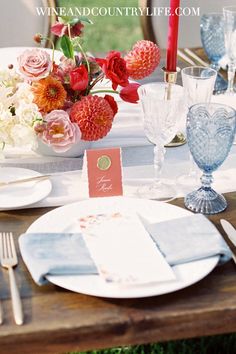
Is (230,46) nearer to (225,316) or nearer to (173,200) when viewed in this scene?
(173,200)

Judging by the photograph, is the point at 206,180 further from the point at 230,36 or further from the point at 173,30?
the point at 230,36

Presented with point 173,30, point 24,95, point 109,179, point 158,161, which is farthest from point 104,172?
point 173,30

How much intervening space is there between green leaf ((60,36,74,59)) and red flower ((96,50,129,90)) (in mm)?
63

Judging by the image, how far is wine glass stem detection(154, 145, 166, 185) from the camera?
4.28 feet

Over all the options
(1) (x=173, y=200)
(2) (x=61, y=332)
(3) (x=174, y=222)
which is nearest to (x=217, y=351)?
(1) (x=173, y=200)

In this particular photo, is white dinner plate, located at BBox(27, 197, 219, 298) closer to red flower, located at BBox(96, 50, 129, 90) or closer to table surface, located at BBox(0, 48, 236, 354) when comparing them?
table surface, located at BBox(0, 48, 236, 354)

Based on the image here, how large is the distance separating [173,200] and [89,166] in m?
0.17

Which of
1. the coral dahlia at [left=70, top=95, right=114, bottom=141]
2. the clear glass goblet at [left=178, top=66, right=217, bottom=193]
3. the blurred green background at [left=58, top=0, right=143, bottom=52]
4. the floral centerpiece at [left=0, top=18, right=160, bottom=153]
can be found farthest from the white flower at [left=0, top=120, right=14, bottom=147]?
the blurred green background at [left=58, top=0, right=143, bottom=52]

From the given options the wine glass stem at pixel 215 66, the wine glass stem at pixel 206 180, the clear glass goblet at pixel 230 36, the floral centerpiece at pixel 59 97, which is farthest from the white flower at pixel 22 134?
the wine glass stem at pixel 215 66

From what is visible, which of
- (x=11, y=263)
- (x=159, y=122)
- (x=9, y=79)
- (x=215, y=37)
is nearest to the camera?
(x=11, y=263)

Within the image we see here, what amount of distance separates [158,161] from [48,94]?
242 millimetres

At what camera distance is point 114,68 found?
1.33 metres

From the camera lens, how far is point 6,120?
4.27 feet

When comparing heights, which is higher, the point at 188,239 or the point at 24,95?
the point at 24,95
